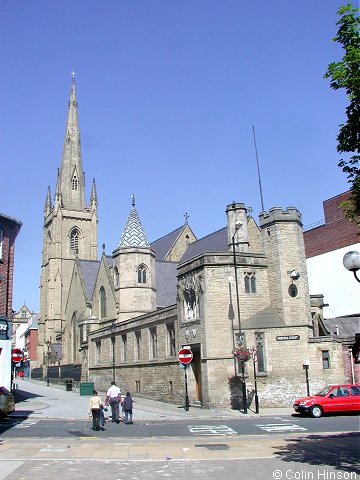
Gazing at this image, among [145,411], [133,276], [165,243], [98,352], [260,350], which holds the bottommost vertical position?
[145,411]

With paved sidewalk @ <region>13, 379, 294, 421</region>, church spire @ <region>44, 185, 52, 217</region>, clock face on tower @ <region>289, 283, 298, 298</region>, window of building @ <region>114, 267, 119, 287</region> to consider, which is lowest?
paved sidewalk @ <region>13, 379, 294, 421</region>

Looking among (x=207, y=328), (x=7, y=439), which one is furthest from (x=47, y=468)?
(x=207, y=328)

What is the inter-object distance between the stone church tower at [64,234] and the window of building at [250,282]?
172ft

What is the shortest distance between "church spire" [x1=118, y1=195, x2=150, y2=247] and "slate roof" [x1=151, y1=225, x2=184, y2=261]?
1494cm

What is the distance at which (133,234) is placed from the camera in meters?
47.8

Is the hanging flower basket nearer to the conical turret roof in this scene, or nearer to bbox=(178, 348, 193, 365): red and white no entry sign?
bbox=(178, 348, 193, 365): red and white no entry sign

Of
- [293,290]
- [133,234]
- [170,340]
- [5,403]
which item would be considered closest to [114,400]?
[5,403]

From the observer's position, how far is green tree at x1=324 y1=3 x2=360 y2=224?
33.7 ft

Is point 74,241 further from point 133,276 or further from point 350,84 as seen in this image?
point 350,84

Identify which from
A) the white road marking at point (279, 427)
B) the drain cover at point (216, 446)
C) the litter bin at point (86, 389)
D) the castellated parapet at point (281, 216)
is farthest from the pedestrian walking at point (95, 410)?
the litter bin at point (86, 389)

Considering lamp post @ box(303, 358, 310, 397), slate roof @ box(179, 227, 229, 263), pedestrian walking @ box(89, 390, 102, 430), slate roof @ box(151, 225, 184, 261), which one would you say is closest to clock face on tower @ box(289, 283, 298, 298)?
lamp post @ box(303, 358, 310, 397)

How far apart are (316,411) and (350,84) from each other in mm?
15905

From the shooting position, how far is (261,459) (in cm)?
1157

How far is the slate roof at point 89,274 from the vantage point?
59.5m
